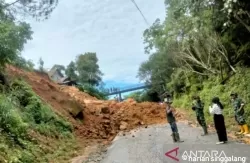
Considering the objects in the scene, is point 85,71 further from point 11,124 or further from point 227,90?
point 11,124

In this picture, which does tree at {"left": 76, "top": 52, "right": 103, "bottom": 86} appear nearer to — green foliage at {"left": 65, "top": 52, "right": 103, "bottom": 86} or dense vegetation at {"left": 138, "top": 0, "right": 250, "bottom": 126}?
green foliage at {"left": 65, "top": 52, "right": 103, "bottom": 86}

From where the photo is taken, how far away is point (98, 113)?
27234 millimetres

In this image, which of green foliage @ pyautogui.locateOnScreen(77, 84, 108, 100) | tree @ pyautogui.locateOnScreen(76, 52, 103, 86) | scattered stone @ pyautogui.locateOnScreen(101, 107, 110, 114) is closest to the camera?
scattered stone @ pyautogui.locateOnScreen(101, 107, 110, 114)

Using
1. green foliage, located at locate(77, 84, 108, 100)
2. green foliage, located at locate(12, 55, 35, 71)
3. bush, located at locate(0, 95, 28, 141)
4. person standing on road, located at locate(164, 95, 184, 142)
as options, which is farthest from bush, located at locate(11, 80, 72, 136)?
green foliage, located at locate(77, 84, 108, 100)

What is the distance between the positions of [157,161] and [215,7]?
37.3 ft

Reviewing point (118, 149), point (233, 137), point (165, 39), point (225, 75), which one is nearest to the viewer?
point (233, 137)

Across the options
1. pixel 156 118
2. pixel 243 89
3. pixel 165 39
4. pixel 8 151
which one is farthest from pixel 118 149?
pixel 165 39

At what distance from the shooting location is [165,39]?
3444 cm

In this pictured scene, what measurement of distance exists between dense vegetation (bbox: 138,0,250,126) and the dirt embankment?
12.0 feet

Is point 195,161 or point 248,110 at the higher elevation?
point 248,110

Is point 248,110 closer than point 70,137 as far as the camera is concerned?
Yes

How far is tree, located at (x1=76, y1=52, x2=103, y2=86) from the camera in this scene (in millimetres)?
46406

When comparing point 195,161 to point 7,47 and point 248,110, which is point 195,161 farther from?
point 7,47

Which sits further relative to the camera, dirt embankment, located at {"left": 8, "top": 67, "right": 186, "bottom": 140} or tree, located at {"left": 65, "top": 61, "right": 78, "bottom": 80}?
tree, located at {"left": 65, "top": 61, "right": 78, "bottom": 80}
